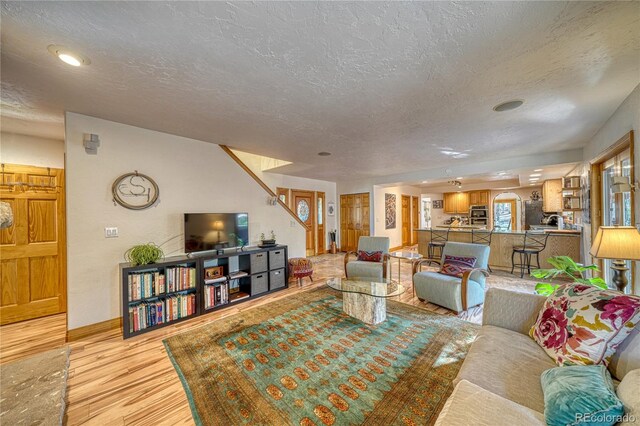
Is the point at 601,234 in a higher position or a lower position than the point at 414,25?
lower

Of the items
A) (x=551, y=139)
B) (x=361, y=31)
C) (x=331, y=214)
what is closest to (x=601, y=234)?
(x=361, y=31)

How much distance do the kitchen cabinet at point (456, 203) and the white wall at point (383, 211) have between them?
116 cm

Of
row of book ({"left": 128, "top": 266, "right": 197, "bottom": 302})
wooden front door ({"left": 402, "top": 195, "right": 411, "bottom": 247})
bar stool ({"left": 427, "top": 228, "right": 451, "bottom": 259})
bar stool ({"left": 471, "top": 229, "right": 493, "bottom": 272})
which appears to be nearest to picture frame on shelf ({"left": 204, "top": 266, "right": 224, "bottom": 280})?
row of book ({"left": 128, "top": 266, "right": 197, "bottom": 302})

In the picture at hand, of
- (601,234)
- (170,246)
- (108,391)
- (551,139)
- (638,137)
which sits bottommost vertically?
(108,391)

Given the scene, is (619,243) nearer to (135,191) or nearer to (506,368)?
(506,368)

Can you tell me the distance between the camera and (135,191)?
313 centimetres

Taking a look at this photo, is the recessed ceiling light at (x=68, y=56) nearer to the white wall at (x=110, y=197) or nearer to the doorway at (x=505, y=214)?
the white wall at (x=110, y=197)

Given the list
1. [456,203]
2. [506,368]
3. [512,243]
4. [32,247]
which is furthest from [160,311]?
[456,203]

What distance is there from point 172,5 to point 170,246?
9.63 ft

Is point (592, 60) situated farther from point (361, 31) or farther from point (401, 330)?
point (401, 330)

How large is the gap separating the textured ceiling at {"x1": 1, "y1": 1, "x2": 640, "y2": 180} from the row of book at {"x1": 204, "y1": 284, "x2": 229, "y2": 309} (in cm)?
219

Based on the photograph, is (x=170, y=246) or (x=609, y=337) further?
(x=170, y=246)

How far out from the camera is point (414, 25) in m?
1.46

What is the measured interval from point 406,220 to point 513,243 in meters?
4.10
